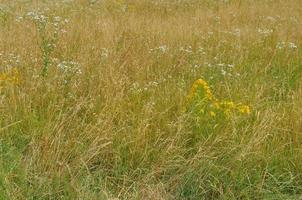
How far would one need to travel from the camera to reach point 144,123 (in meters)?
3.17

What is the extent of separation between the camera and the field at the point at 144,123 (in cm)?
272

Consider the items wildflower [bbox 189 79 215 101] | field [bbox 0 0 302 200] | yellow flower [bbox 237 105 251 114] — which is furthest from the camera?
wildflower [bbox 189 79 215 101]

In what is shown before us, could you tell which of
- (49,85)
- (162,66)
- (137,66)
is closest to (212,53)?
(162,66)

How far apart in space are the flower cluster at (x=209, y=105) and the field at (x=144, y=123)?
0.01 m

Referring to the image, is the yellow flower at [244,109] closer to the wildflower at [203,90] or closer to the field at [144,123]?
the field at [144,123]

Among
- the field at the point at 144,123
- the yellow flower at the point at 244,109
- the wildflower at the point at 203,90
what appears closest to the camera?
the field at the point at 144,123

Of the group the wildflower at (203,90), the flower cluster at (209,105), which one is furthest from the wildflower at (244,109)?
the wildflower at (203,90)

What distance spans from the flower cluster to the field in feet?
0.04

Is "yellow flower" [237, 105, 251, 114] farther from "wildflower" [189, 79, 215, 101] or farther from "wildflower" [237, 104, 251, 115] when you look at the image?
"wildflower" [189, 79, 215, 101]

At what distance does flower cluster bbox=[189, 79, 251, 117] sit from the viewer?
3.29 m

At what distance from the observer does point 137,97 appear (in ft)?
12.0

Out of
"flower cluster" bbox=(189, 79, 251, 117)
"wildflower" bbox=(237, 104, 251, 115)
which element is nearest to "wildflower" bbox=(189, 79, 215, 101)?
"flower cluster" bbox=(189, 79, 251, 117)

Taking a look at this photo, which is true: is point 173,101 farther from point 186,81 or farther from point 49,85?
point 49,85

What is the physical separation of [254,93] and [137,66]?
129cm
